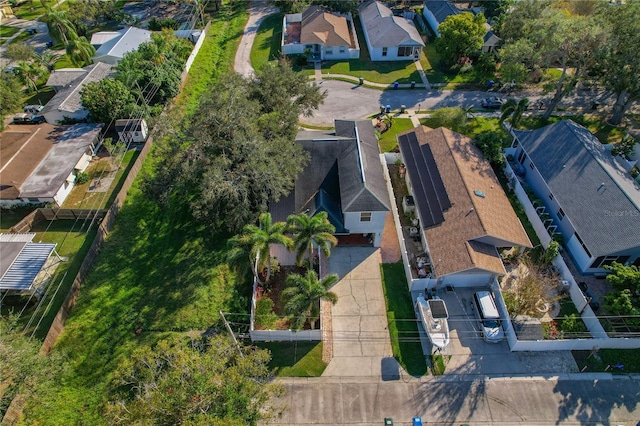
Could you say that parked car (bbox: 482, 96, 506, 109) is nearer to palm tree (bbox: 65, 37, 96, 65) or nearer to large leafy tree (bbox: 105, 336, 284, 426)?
large leafy tree (bbox: 105, 336, 284, 426)

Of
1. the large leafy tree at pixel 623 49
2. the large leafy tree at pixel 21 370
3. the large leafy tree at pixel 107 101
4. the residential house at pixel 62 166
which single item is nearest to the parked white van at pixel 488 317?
the large leafy tree at pixel 21 370

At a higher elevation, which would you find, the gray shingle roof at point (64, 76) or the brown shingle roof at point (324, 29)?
the brown shingle roof at point (324, 29)

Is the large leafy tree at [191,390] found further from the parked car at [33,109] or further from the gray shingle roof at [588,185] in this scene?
the parked car at [33,109]

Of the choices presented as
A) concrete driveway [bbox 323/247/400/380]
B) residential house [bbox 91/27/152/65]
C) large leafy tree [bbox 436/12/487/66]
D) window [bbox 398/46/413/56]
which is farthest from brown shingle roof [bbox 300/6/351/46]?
concrete driveway [bbox 323/247/400/380]

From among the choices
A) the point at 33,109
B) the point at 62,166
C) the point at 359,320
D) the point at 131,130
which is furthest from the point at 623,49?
the point at 33,109

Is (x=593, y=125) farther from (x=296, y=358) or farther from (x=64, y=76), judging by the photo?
(x=64, y=76)

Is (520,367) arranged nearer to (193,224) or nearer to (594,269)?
(594,269)

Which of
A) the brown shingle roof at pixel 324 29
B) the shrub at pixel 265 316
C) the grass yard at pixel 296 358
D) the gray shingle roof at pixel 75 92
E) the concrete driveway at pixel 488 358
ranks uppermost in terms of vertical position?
the brown shingle roof at pixel 324 29
